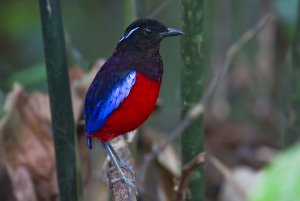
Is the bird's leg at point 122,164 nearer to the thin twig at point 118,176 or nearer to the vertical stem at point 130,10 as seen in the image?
the thin twig at point 118,176

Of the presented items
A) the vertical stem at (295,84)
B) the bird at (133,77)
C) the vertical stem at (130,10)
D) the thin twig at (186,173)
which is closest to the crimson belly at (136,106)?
the bird at (133,77)

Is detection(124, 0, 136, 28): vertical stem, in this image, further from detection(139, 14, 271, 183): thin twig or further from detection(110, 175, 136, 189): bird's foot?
detection(110, 175, 136, 189): bird's foot

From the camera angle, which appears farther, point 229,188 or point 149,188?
point 149,188

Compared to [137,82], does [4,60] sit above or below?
below

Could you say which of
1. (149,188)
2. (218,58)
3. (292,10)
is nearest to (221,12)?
(218,58)

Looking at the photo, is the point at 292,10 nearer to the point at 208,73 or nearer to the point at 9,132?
the point at 208,73
